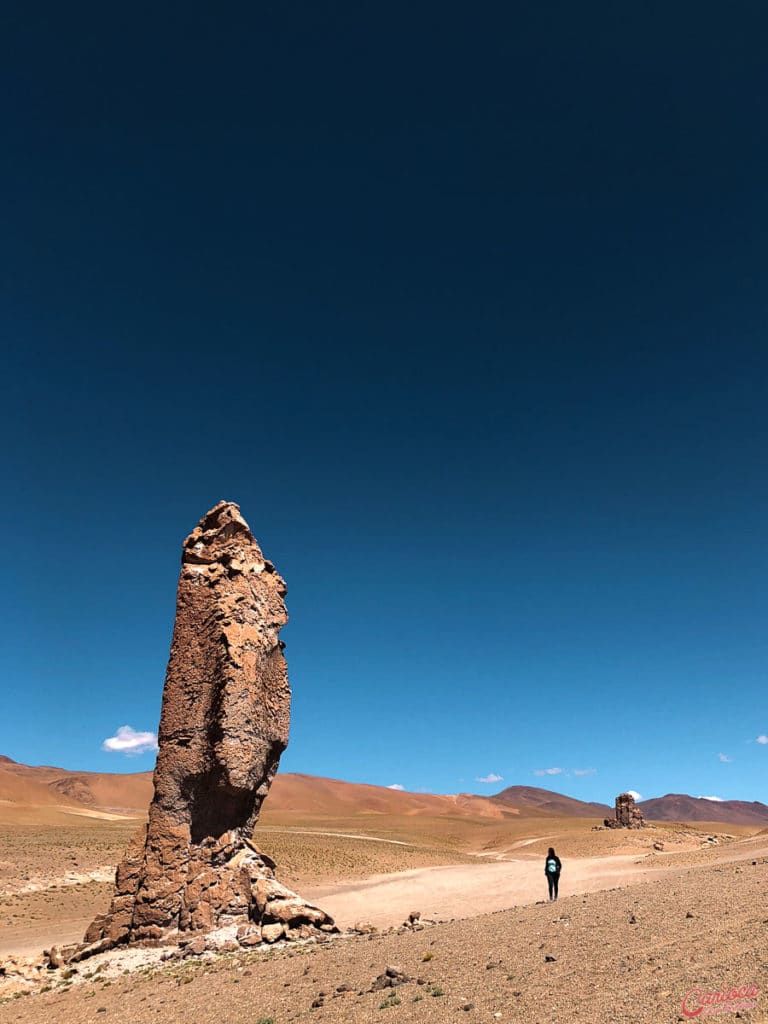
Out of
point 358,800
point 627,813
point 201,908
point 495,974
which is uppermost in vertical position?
point 495,974

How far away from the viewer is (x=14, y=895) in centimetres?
2420

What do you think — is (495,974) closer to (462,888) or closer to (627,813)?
(462,888)

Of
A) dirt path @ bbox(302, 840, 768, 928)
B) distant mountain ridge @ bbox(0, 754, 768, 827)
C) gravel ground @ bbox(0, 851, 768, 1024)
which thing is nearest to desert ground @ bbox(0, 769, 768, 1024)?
gravel ground @ bbox(0, 851, 768, 1024)

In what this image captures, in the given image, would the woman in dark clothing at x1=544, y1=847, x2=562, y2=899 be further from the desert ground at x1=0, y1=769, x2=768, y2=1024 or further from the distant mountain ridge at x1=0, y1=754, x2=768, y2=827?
the distant mountain ridge at x1=0, y1=754, x2=768, y2=827

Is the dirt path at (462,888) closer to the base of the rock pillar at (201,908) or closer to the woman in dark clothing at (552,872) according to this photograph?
the woman in dark clothing at (552,872)

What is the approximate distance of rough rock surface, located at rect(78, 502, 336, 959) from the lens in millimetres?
13633

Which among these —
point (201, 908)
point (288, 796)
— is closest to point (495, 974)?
point (201, 908)

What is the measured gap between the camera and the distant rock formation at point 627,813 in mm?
54156

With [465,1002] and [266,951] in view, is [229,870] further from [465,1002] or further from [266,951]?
[465,1002]

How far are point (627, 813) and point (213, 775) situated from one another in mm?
51179

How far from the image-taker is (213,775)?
572 inches

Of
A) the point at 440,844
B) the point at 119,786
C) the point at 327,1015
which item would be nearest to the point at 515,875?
the point at 327,1015

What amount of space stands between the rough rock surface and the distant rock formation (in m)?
48.8

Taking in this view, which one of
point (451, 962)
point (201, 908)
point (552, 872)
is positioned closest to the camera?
point (451, 962)
